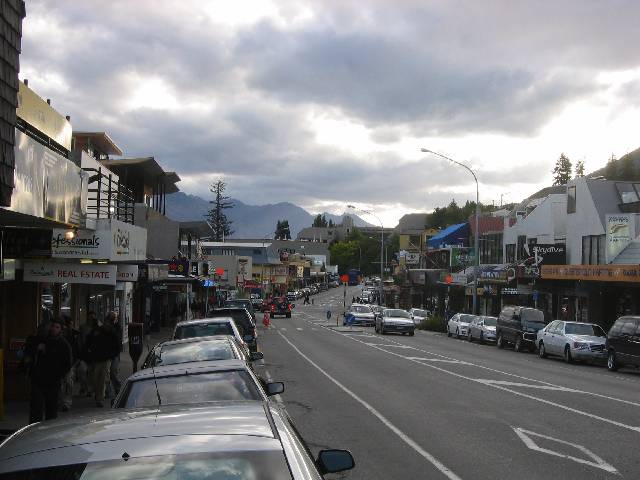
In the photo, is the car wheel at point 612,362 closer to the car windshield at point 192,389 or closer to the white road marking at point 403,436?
the white road marking at point 403,436

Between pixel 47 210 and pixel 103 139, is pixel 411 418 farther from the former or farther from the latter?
pixel 103 139

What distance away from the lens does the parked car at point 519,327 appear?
123ft

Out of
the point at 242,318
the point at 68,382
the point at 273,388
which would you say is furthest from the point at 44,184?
the point at 242,318

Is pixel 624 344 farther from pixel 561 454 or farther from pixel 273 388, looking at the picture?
pixel 273 388

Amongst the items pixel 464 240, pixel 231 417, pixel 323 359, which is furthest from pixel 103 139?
pixel 464 240

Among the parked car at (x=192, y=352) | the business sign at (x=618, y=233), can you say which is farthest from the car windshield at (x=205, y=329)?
the business sign at (x=618, y=233)

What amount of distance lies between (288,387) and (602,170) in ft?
263

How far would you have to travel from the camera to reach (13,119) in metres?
10.6

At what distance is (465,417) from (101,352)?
729 cm

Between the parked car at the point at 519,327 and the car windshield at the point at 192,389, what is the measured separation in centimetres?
3068

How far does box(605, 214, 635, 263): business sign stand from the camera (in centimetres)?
3922

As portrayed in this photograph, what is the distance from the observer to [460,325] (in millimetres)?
48500

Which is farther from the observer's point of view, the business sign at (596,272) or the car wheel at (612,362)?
the business sign at (596,272)

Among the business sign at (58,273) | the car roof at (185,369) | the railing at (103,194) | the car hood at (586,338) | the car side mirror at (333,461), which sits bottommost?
the car hood at (586,338)
